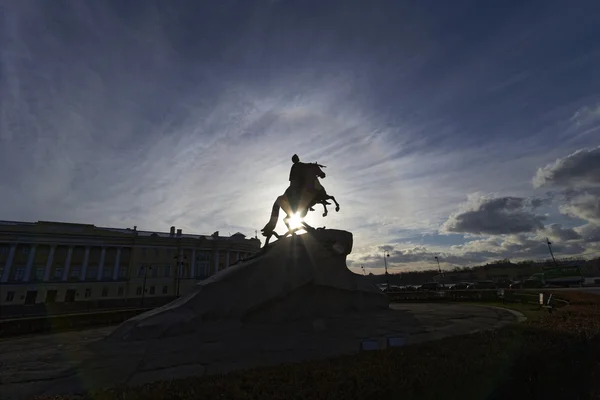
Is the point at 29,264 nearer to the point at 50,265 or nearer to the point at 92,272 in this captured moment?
the point at 50,265

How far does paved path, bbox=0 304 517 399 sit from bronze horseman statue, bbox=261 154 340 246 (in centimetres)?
460

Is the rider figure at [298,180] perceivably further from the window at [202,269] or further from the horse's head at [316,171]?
the window at [202,269]

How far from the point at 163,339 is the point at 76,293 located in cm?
5368

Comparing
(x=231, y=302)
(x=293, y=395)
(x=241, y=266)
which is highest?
(x=241, y=266)

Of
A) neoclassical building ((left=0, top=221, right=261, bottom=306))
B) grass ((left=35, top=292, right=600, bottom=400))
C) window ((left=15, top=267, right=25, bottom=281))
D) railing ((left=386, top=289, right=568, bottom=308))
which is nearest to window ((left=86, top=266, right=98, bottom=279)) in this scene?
neoclassical building ((left=0, top=221, right=261, bottom=306))

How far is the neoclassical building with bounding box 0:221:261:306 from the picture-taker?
4728cm

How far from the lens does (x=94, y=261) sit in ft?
173

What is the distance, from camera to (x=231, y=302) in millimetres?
10141

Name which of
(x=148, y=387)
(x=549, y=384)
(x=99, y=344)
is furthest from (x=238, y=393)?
(x=99, y=344)

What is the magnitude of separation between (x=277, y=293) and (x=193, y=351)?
4002 millimetres

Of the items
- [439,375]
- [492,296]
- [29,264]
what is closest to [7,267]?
[29,264]

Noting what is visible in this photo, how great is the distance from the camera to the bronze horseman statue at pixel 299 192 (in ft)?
43.7

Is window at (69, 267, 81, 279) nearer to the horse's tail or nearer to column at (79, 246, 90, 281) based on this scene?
column at (79, 246, 90, 281)

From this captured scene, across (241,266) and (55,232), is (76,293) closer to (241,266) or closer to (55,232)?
(55,232)
